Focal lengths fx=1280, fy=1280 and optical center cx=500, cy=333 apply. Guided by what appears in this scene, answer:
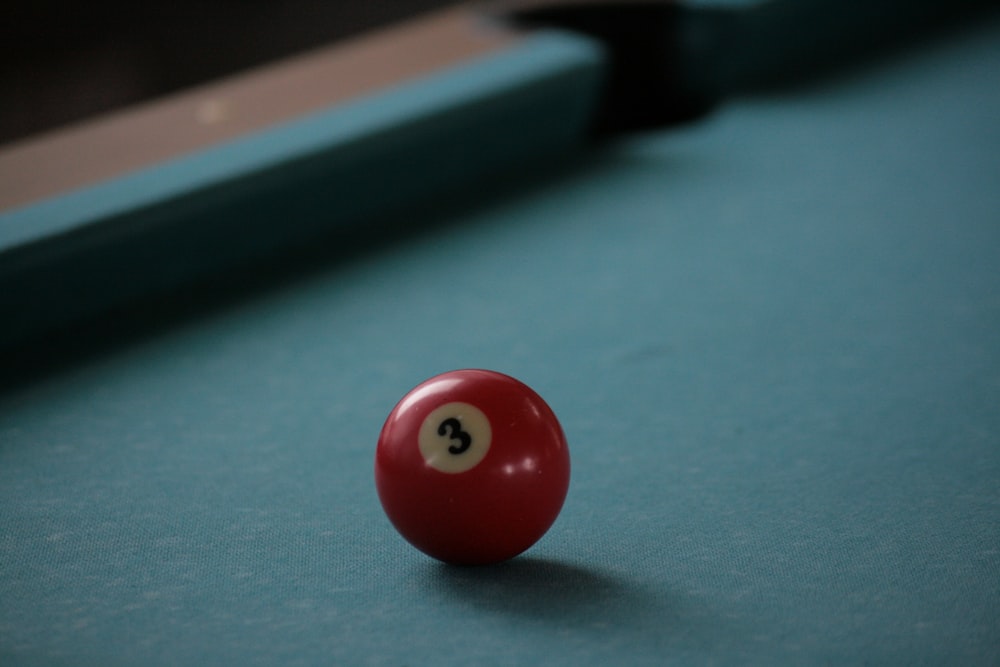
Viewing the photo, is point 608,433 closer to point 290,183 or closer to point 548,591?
point 548,591

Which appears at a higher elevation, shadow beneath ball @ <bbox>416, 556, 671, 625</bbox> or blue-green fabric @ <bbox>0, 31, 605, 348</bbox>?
blue-green fabric @ <bbox>0, 31, 605, 348</bbox>

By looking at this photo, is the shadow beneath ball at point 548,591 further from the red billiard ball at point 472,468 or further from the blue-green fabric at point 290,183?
the blue-green fabric at point 290,183

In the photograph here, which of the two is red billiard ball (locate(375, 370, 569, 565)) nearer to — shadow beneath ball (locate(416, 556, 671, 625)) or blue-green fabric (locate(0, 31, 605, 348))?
shadow beneath ball (locate(416, 556, 671, 625))

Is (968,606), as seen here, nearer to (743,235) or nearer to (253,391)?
(253,391)

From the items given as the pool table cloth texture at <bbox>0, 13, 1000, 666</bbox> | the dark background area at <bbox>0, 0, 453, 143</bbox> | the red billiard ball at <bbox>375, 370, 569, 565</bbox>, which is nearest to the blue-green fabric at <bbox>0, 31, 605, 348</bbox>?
the pool table cloth texture at <bbox>0, 13, 1000, 666</bbox>

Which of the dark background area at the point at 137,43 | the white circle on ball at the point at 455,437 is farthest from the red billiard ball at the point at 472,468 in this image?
the dark background area at the point at 137,43

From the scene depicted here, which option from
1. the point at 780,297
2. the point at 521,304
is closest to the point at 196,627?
the point at 521,304
